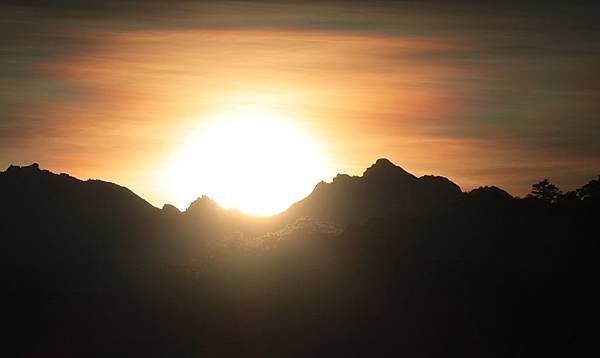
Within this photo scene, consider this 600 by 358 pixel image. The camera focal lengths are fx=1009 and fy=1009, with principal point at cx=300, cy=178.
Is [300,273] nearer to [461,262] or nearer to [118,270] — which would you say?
[461,262]

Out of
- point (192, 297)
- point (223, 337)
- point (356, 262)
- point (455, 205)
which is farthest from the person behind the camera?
point (455, 205)

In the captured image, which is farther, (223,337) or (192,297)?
(192,297)

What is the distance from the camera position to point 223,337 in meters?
102

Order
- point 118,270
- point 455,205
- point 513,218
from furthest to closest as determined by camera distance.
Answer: point 455,205 → point 513,218 → point 118,270

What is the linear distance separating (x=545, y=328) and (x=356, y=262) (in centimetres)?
2258

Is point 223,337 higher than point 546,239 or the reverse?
the reverse

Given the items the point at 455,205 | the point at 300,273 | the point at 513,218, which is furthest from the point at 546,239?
the point at 300,273

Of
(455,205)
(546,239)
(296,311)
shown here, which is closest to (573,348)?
(296,311)

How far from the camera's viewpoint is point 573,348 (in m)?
108

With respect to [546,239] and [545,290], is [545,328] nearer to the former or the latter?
[545,290]

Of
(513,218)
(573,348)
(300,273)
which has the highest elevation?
(513,218)

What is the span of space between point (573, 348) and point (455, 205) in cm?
7303

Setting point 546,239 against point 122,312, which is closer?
point 122,312

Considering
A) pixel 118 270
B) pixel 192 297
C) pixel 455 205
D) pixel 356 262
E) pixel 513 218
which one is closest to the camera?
pixel 192 297
